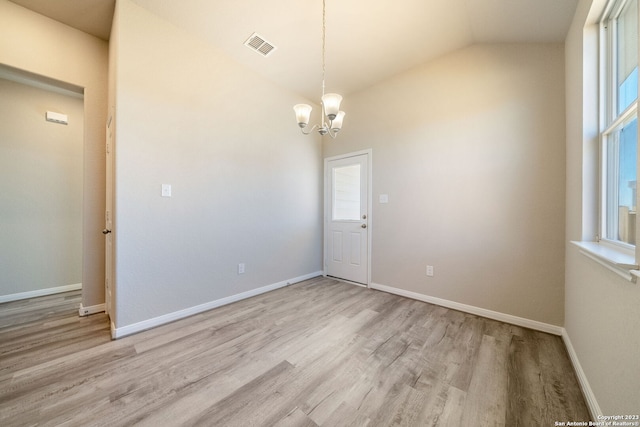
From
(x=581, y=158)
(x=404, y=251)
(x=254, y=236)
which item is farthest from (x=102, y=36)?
(x=581, y=158)

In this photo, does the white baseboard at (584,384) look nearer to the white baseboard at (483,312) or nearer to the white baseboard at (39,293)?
the white baseboard at (483,312)

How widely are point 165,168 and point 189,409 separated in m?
2.04

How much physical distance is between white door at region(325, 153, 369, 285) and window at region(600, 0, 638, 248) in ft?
7.26

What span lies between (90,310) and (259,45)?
3.51m

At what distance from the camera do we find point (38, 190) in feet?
9.80

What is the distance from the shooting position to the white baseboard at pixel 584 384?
47.4 inches

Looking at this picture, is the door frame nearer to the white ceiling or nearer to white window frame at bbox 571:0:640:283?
the white ceiling

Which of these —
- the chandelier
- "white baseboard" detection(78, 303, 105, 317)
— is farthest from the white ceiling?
"white baseboard" detection(78, 303, 105, 317)

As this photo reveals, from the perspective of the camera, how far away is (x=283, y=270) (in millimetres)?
3396

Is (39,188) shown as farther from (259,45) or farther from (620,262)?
(620,262)

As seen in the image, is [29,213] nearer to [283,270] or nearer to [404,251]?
[283,270]

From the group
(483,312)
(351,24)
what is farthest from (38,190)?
(483,312)

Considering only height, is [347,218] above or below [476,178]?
below

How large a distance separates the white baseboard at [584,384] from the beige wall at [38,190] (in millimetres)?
5383
